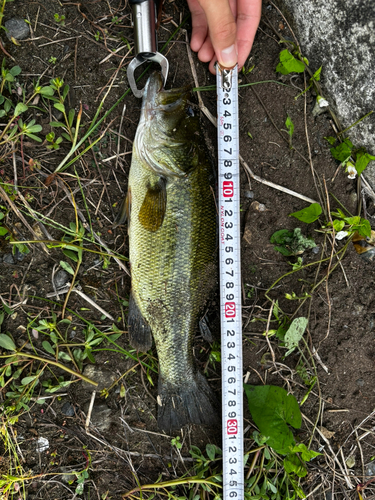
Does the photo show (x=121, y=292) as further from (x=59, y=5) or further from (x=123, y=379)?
(x=59, y=5)

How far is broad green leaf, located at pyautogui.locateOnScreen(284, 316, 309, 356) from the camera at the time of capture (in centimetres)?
309

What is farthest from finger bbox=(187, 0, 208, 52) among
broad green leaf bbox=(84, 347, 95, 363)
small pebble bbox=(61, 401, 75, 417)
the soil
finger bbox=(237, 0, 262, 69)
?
small pebble bbox=(61, 401, 75, 417)

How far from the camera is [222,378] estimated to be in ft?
9.75

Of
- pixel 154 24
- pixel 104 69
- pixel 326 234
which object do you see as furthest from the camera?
pixel 326 234

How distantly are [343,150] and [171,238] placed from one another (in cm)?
167

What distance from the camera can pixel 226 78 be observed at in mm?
2904

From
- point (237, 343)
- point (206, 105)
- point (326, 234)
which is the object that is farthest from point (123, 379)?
point (206, 105)

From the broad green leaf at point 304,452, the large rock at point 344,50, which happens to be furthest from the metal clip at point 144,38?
the broad green leaf at point 304,452

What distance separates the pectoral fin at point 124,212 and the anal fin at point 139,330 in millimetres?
608

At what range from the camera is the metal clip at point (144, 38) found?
270cm

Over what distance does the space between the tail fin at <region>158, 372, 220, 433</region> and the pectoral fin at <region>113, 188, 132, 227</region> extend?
1292mm

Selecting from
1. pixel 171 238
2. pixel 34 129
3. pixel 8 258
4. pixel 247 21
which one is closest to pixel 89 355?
pixel 8 258

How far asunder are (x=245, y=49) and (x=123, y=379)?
286 cm

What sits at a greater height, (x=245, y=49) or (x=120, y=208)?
(x=245, y=49)
